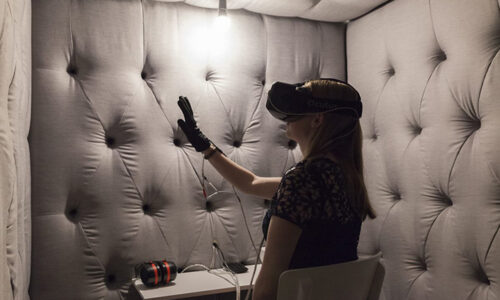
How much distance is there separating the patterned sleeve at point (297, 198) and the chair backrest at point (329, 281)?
12 centimetres

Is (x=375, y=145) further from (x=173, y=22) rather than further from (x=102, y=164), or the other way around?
(x=102, y=164)

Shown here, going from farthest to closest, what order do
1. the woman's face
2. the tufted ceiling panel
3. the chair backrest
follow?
the tufted ceiling panel → the woman's face → the chair backrest

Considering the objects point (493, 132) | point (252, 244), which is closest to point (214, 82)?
point (252, 244)

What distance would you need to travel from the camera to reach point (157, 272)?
1.22m

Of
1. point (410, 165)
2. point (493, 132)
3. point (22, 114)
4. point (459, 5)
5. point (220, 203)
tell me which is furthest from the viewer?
point (220, 203)

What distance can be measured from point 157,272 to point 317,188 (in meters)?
0.61

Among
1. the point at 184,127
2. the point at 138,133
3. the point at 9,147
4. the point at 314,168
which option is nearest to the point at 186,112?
the point at 184,127

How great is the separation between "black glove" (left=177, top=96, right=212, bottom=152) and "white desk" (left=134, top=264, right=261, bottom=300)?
0.43 metres

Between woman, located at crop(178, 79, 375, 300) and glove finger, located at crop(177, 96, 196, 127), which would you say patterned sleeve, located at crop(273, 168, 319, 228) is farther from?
glove finger, located at crop(177, 96, 196, 127)

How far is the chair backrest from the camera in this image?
0.80 metres

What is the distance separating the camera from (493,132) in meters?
1.08

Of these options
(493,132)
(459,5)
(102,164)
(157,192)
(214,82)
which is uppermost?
(459,5)

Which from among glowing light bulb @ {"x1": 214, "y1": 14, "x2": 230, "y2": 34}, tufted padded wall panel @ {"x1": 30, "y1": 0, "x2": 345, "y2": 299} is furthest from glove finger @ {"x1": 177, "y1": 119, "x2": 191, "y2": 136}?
glowing light bulb @ {"x1": 214, "y1": 14, "x2": 230, "y2": 34}

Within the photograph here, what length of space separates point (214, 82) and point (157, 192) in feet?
1.49
